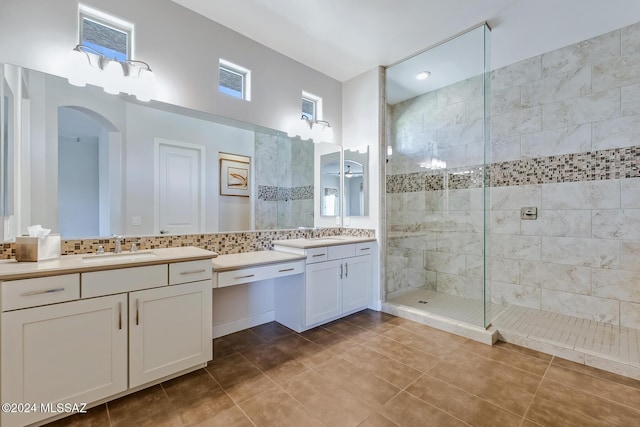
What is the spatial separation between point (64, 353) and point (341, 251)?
226cm

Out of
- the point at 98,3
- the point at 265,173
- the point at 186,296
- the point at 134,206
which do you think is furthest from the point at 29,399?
the point at 98,3

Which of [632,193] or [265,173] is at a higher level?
[265,173]

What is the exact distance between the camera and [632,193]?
2.62 meters

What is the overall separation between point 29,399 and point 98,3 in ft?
8.32

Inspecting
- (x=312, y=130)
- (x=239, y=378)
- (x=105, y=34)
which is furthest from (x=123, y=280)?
(x=312, y=130)

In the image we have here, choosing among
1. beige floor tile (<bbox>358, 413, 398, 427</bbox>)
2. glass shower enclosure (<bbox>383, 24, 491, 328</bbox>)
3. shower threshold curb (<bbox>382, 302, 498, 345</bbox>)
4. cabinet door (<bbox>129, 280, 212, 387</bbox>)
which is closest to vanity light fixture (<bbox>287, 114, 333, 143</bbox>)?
glass shower enclosure (<bbox>383, 24, 491, 328</bbox>)

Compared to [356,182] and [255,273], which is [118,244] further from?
[356,182]

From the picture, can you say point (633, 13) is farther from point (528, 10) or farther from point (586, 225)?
point (586, 225)

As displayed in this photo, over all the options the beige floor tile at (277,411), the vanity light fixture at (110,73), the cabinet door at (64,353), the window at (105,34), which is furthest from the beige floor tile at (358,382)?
the window at (105,34)

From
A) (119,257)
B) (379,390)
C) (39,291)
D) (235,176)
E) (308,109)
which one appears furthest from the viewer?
(308,109)

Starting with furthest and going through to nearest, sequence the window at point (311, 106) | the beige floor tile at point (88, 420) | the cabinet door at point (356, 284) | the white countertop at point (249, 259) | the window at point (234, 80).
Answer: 1. the window at point (311, 106)
2. the cabinet door at point (356, 284)
3. the window at point (234, 80)
4. the white countertop at point (249, 259)
5. the beige floor tile at point (88, 420)

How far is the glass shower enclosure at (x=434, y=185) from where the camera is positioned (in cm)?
343

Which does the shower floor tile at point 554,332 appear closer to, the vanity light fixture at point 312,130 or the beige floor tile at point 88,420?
the vanity light fixture at point 312,130

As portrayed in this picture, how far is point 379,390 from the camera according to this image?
73.3 inches
